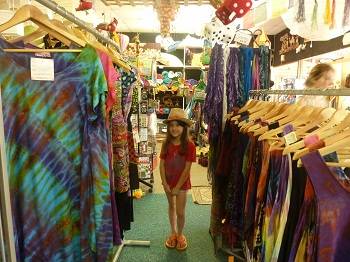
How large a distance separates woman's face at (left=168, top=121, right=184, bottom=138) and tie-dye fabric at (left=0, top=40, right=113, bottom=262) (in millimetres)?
1568

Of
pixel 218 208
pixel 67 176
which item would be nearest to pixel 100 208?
pixel 67 176

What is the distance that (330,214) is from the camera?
2.89 feet

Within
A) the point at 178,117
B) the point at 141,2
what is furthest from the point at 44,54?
the point at 141,2

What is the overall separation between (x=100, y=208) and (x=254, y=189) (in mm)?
872

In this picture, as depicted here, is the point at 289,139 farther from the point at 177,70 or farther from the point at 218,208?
the point at 177,70

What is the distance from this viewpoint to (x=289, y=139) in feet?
4.08

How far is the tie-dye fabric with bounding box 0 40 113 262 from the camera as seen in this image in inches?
48.6

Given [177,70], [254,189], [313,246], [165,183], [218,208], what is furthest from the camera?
[177,70]

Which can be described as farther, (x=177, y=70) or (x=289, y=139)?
(x=177, y=70)

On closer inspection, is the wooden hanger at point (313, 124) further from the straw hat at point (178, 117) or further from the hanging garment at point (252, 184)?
the straw hat at point (178, 117)

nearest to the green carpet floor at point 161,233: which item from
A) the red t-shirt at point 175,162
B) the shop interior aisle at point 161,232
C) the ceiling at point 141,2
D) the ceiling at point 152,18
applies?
the shop interior aisle at point 161,232

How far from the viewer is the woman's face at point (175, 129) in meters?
2.85

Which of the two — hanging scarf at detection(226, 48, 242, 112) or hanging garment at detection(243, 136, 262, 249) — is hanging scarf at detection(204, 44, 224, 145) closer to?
hanging scarf at detection(226, 48, 242, 112)

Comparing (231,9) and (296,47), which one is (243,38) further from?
(296,47)
